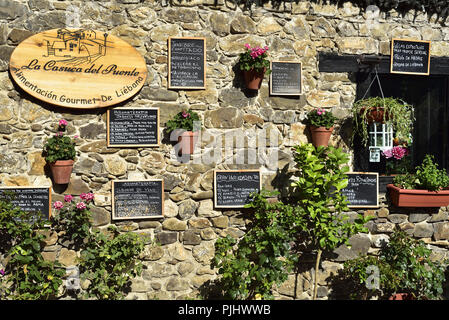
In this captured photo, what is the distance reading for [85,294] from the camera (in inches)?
161

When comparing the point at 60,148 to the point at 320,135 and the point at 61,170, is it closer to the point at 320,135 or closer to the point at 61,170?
the point at 61,170

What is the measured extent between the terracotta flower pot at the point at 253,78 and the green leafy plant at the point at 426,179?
2.40 m

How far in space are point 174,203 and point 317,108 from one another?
2.34m

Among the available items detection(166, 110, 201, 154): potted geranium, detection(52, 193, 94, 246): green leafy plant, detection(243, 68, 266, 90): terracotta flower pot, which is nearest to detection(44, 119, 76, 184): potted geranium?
detection(52, 193, 94, 246): green leafy plant

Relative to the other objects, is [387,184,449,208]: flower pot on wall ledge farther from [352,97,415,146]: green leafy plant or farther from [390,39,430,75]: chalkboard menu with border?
[390,39,430,75]: chalkboard menu with border

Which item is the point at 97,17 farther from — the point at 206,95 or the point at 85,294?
the point at 85,294

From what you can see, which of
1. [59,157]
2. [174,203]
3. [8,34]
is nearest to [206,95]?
[174,203]

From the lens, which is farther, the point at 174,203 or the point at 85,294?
the point at 174,203

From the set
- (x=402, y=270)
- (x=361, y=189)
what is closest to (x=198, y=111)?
(x=361, y=189)

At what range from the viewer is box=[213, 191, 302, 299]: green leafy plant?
13.6 ft

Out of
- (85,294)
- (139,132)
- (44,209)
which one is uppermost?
(139,132)

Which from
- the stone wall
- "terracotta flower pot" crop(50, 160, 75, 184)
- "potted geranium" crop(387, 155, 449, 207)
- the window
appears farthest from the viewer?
the window

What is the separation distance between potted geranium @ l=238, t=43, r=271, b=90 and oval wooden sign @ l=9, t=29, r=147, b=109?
4.14 feet

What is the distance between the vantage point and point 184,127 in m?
4.24
